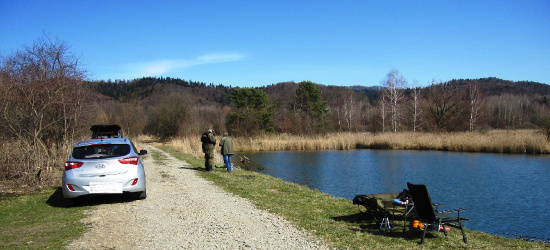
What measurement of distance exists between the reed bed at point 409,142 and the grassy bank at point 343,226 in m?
17.0

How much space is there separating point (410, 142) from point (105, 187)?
1187 inches

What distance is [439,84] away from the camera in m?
49.6

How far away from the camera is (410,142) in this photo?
113 ft

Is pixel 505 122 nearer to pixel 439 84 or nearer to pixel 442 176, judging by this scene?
pixel 439 84

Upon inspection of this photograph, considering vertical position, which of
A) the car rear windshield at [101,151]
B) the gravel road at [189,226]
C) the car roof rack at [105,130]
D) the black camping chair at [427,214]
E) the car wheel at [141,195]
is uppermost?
the car roof rack at [105,130]

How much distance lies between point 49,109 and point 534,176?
66.0 feet

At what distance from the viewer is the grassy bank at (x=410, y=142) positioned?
27.7 metres

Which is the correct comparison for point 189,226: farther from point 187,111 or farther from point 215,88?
point 215,88

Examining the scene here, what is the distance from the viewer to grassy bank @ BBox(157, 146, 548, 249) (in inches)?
237

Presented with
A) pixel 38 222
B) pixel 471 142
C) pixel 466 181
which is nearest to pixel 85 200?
pixel 38 222

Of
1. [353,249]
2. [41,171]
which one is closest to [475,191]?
[353,249]

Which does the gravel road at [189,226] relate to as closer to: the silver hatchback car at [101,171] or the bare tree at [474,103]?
the silver hatchback car at [101,171]

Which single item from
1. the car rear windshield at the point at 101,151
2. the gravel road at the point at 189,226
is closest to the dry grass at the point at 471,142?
the gravel road at the point at 189,226

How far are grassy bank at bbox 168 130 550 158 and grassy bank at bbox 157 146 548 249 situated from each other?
16744 mm
